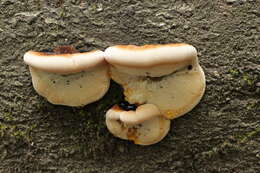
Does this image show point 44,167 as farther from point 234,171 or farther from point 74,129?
point 234,171

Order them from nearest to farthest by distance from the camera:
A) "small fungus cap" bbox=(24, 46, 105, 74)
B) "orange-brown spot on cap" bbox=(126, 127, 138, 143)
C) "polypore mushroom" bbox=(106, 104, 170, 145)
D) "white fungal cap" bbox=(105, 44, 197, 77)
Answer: "white fungal cap" bbox=(105, 44, 197, 77) < "small fungus cap" bbox=(24, 46, 105, 74) < "polypore mushroom" bbox=(106, 104, 170, 145) < "orange-brown spot on cap" bbox=(126, 127, 138, 143)

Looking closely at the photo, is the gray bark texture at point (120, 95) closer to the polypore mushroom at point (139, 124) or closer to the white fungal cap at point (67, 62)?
the polypore mushroom at point (139, 124)

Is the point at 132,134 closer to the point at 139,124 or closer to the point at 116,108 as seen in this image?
the point at 139,124

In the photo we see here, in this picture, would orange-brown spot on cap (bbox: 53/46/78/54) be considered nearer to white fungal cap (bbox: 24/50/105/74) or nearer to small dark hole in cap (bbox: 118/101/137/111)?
white fungal cap (bbox: 24/50/105/74)

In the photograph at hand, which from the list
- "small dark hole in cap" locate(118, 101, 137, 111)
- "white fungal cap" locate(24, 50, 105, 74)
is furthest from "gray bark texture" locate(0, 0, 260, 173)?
"white fungal cap" locate(24, 50, 105, 74)

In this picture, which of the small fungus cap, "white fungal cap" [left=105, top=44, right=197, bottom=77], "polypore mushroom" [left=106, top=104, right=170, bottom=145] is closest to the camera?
"white fungal cap" [left=105, top=44, right=197, bottom=77]

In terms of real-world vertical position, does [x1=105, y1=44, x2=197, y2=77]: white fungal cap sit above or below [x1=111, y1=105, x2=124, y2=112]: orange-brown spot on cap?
above

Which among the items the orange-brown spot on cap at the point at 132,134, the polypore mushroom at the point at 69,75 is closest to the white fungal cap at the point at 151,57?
the polypore mushroom at the point at 69,75
